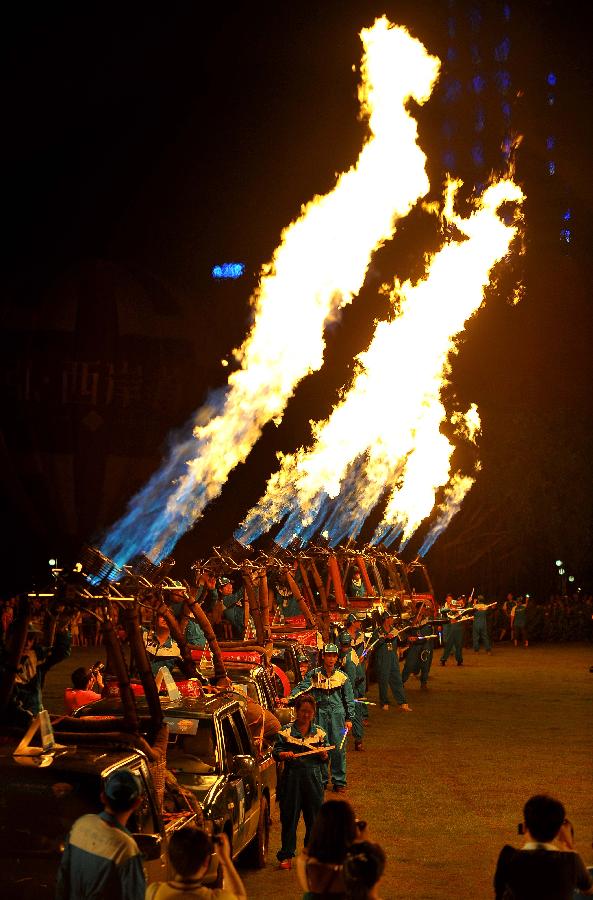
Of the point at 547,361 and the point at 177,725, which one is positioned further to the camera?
the point at 547,361

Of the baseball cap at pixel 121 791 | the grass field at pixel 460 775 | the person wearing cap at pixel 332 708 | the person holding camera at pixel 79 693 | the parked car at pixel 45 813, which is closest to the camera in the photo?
the baseball cap at pixel 121 791

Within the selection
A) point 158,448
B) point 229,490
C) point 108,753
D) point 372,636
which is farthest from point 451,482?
point 108,753

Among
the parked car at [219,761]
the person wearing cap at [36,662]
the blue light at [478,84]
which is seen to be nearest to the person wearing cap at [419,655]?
the parked car at [219,761]

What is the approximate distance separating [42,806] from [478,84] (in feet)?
141

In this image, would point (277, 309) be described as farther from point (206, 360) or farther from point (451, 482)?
point (451, 482)

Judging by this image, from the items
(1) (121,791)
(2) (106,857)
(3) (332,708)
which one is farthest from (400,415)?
(2) (106,857)

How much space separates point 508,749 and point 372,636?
508 centimetres

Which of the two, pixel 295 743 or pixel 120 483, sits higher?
pixel 120 483

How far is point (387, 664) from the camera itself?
21547 mm

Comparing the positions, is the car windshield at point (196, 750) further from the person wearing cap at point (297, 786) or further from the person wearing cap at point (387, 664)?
the person wearing cap at point (387, 664)

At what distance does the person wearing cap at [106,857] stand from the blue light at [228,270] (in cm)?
3043

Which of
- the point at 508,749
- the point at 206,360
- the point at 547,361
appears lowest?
the point at 508,749

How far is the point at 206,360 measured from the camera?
24016mm

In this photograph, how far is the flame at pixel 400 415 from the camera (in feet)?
85.9
